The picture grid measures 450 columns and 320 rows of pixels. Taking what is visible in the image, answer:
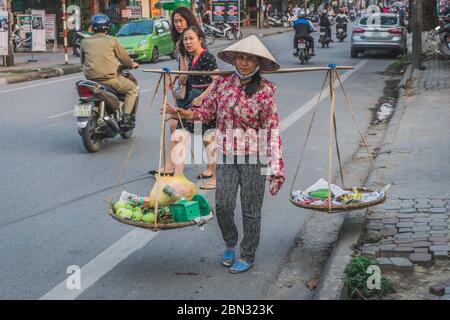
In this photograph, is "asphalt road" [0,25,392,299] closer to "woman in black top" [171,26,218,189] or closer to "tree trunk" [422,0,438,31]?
"woman in black top" [171,26,218,189]

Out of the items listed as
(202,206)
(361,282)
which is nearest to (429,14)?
(202,206)

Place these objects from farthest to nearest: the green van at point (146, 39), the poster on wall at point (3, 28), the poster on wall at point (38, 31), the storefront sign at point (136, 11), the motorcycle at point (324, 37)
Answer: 1. the storefront sign at point (136, 11)
2. the motorcycle at point (324, 37)
3. the poster on wall at point (38, 31)
4. the green van at point (146, 39)
5. the poster on wall at point (3, 28)

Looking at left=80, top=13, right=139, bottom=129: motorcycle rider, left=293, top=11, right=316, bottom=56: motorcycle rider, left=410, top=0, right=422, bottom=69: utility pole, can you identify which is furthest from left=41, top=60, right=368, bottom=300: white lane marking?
left=293, top=11, right=316, bottom=56: motorcycle rider

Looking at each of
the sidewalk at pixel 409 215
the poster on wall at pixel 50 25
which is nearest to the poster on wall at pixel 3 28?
the poster on wall at pixel 50 25

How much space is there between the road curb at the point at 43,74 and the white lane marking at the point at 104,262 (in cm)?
1421

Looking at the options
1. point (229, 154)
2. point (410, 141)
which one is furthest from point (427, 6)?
point (229, 154)

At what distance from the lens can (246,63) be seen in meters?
5.40

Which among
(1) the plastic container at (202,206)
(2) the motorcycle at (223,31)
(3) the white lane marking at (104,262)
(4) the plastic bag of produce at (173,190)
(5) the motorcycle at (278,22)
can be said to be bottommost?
(3) the white lane marking at (104,262)

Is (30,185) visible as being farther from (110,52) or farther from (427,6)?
(427,6)

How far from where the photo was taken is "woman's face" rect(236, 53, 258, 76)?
5.40m

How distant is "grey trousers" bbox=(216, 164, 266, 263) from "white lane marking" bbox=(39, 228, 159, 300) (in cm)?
91

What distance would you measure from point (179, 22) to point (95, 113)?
9.18 feet

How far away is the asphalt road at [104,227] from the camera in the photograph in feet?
17.6

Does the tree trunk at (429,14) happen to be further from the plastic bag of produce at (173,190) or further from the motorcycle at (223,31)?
the plastic bag of produce at (173,190)
